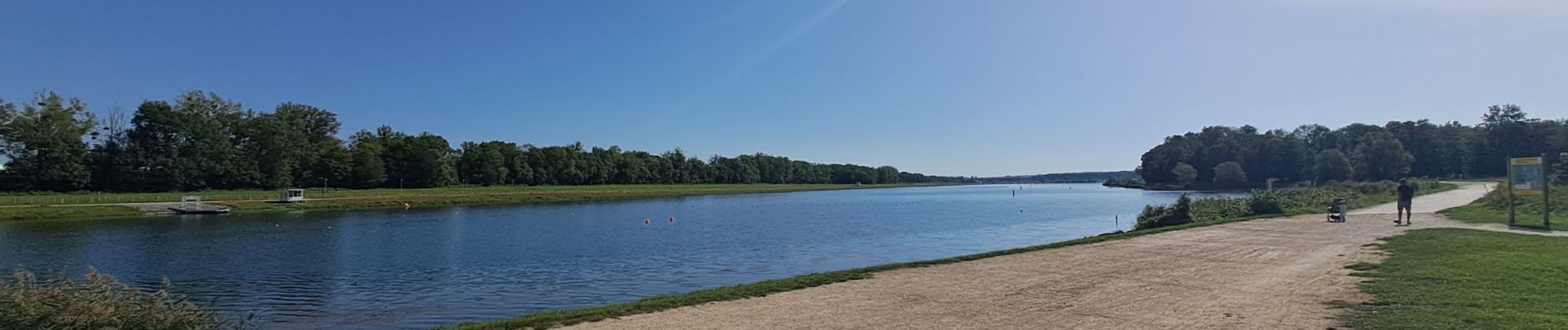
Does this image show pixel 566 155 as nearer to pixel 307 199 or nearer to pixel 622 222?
pixel 307 199

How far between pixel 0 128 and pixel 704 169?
348ft

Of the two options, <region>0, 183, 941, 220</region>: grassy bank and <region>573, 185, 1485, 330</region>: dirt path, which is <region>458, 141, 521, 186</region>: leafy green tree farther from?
<region>573, 185, 1485, 330</region>: dirt path

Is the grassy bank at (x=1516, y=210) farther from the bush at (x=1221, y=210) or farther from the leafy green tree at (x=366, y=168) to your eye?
the leafy green tree at (x=366, y=168)

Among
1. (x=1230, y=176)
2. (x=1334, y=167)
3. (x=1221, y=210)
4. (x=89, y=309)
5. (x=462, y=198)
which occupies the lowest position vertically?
(x=462, y=198)

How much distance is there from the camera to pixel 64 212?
46.9 metres

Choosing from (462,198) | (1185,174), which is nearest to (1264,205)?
(462,198)

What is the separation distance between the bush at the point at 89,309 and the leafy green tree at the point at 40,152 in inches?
2954

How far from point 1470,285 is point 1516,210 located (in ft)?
64.4

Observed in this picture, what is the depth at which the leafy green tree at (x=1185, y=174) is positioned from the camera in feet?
438

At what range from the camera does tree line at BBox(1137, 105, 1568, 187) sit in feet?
315

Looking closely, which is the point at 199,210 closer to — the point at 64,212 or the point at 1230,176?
the point at 64,212

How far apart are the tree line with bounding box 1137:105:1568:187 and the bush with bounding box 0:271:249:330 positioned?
10841 centimetres

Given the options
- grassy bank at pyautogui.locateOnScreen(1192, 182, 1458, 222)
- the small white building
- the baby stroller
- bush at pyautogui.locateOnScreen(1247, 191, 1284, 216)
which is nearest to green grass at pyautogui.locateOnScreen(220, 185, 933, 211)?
the small white building

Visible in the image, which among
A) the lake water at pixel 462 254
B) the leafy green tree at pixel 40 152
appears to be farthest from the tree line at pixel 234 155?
the lake water at pixel 462 254
